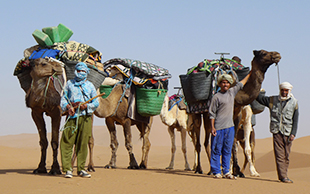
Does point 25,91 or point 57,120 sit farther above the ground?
point 25,91

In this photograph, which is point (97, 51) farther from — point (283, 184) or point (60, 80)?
point (283, 184)

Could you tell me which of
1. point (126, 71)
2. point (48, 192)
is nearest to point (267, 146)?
point (126, 71)

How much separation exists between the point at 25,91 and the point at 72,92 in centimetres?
195

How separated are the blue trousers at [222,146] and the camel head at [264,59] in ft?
5.22

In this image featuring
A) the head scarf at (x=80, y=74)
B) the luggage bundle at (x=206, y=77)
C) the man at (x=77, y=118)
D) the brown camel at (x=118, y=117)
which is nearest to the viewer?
the man at (x=77, y=118)

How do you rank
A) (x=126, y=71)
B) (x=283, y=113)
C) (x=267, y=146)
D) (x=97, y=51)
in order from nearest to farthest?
(x=283, y=113) < (x=97, y=51) < (x=126, y=71) < (x=267, y=146)

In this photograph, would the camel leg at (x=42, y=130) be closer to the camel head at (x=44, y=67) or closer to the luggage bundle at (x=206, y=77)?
Answer: the camel head at (x=44, y=67)

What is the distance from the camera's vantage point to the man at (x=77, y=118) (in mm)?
8680

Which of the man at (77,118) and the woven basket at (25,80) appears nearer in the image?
the man at (77,118)

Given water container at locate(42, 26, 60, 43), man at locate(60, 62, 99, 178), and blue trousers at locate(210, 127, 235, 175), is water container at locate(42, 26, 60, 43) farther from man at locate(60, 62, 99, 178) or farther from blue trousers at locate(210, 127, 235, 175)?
blue trousers at locate(210, 127, 235, 175)

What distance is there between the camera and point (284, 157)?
9.64m

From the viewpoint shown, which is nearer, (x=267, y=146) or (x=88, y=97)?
(x=88, y=97)

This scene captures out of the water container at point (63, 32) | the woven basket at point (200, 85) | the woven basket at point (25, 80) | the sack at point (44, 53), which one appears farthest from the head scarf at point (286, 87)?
the woven basket at point (25, 80)

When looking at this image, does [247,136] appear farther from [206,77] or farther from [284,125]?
[284,125]
